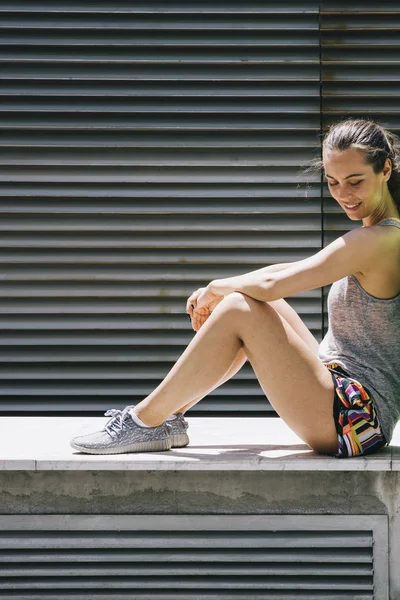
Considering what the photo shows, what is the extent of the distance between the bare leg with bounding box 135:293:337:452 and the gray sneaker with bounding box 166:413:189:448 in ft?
0.64

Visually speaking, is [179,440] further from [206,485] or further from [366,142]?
[366,142]

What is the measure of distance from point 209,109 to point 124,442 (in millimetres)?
2395

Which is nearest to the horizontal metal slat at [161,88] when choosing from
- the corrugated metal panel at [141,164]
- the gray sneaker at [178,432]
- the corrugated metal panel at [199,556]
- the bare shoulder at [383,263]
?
the corrugated metal panel at [141,164]

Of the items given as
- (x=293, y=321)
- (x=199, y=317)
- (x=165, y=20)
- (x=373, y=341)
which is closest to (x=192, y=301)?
(x=199, y=317)

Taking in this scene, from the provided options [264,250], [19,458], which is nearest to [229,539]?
[19,458]

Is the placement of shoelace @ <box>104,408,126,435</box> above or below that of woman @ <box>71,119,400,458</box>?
below

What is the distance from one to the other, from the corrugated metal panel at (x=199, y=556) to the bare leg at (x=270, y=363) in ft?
1.11

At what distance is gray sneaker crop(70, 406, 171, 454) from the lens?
2840 millimetres

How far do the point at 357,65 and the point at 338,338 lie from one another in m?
2.29

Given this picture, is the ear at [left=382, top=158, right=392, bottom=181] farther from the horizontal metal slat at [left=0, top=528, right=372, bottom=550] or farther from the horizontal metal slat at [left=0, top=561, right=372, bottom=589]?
the horizontal metal slat at [left=0, top=561, right=372, bottom=589]

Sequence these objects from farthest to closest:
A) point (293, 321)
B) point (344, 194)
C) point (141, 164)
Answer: point (141, 164) → point (293, 321) → point (344, 194)

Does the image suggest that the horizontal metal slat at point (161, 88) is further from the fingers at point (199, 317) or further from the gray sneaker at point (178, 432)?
the gray sneaker at point (178, 432)

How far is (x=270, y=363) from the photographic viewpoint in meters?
2.76

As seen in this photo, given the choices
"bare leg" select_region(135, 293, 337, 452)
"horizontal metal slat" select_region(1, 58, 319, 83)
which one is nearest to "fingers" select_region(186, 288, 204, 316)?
"bare leg" select_region(135, 293, 337, 452)
